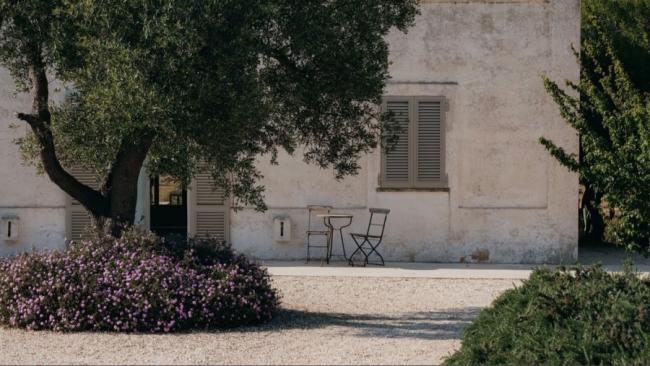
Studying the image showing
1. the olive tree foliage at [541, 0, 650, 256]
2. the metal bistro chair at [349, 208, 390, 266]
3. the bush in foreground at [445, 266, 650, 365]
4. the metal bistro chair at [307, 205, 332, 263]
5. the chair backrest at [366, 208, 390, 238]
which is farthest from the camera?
the chair backrest at [366, 208, 390, 238]

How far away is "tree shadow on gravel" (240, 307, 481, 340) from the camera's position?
10.1 meters

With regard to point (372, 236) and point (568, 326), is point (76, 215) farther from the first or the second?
point (568, 326)

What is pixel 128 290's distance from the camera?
10055mm

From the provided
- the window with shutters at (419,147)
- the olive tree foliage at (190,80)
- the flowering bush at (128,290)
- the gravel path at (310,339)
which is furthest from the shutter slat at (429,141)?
the flowering bush at (128,290)

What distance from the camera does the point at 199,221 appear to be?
1623 cm

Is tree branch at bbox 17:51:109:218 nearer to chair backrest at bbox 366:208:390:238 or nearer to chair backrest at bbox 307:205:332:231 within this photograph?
chair backrest at bbox 307:205:332:231

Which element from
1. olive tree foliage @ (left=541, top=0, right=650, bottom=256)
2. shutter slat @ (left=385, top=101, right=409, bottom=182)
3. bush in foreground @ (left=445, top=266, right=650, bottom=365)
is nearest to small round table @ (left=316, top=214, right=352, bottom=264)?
shutter slat @ (left=385, top=101, right=409, bottom=182)

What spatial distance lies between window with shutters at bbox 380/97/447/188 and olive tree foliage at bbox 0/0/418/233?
4202 millimetres

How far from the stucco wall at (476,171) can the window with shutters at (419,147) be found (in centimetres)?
13

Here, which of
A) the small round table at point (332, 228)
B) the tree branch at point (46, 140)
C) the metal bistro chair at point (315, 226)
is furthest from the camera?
the metal bistro chair at point (315, 226)

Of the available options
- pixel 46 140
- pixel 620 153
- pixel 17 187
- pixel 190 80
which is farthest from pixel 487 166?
pixel 190 80

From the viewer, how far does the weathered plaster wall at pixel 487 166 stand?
1609 cm

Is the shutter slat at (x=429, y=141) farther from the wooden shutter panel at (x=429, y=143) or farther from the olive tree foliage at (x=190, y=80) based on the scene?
the olive tree foliage at (x=190, y=80)

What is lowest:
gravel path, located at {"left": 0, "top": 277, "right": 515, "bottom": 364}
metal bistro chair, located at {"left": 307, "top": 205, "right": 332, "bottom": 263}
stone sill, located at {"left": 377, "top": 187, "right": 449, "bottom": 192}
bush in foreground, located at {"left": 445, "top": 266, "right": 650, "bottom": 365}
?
gravel path, located at {"left": 0, "top": 277, "right": 515, "bottom": 364}
